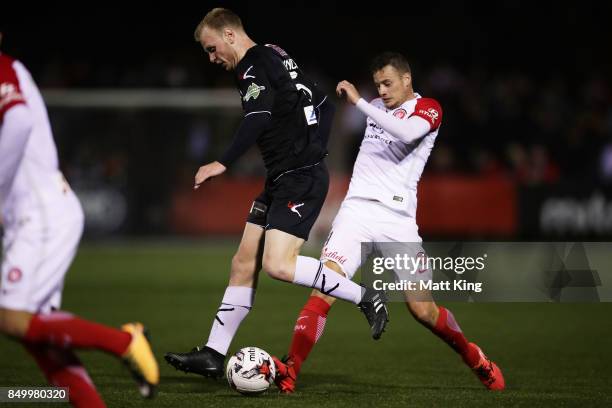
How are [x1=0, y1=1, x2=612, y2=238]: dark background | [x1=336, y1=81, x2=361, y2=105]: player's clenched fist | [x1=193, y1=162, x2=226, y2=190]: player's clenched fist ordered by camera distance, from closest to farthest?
[x1=193, y1=162, x2=226, y2=190]: player's clenched fist → [x1=336, y1=81, x2=361, y2=105]: player's clenched fist → [x1=0, y1=1, x2=612, y2=238]: dark background

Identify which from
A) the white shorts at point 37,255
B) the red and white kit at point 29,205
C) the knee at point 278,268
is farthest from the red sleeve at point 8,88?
the knee at point 278,268

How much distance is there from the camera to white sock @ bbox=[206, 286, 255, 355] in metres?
6.70

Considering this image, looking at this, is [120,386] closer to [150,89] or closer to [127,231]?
[127,231]

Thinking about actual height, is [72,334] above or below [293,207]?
below

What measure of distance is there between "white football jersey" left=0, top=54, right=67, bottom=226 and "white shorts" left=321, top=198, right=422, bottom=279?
93.8 inches

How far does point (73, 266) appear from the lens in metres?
15.4

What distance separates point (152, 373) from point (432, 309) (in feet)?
7.74

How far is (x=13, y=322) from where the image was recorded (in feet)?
14.8

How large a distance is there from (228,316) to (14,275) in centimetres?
235

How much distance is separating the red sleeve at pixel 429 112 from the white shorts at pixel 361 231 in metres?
0.63

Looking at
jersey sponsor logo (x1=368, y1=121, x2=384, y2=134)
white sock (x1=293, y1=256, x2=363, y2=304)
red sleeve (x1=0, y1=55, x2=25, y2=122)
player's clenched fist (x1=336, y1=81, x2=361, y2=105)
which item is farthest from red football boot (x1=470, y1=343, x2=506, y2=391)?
red sleeve (x1=0, y1=55, x2=25, y2=122)

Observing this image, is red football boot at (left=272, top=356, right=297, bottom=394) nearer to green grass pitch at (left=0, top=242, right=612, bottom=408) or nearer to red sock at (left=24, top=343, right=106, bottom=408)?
green grass pitch at (left=0, top=242, right=612, bottom=408)

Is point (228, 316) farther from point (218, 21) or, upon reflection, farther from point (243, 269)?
point (218, 21)

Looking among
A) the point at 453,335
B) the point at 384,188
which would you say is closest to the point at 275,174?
the point at 384,188
